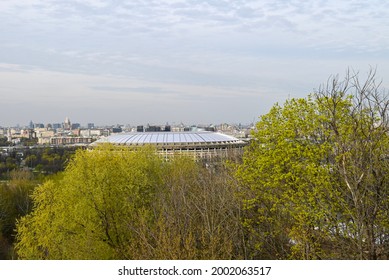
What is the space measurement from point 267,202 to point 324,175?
94.0 inches

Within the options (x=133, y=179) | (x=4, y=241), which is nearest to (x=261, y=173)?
(x=133, y=179)

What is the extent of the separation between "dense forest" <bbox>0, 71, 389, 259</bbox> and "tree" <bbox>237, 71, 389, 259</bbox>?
1.1 inches

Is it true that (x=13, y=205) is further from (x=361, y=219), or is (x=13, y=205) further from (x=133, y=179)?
(x=361, y=219)

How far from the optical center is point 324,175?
805 centimetres

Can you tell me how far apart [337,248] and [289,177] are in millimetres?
1850

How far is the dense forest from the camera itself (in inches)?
289

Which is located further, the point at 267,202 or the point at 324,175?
the point at 267,202

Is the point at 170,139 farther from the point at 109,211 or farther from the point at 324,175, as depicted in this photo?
the point at 324,175

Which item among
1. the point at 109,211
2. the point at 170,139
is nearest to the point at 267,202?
the point at 109,211

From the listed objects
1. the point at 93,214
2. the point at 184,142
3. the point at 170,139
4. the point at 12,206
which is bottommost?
the point at 12,206

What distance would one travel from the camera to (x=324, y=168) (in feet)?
26.7

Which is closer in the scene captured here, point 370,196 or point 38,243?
point 370,196

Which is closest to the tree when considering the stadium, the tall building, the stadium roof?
the stadium

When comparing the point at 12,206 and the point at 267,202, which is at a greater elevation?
the point at 267,202
